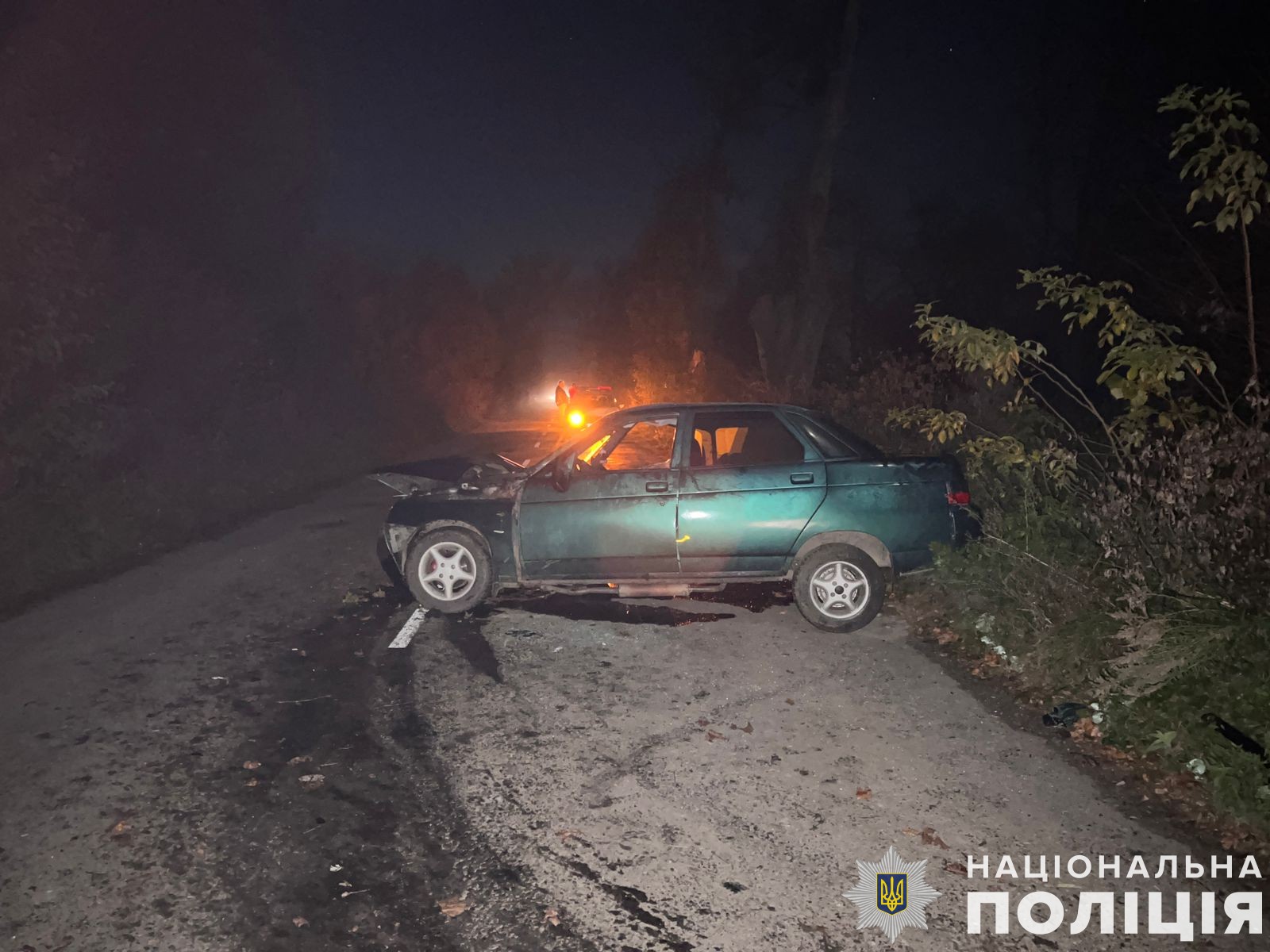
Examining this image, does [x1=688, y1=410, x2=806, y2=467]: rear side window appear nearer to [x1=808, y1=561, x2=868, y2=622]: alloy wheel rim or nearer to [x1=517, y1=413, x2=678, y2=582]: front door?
[x1=517, y1=413, x2=678, y2=582]: front door

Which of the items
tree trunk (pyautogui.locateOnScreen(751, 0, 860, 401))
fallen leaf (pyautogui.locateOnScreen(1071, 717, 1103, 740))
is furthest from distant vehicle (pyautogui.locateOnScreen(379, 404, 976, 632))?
tree trunk (pyautogui.locateOnScreen(751, 0, 860, 401))

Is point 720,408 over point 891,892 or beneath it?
over

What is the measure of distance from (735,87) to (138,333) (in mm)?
13439

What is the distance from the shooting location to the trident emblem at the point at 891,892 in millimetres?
3359

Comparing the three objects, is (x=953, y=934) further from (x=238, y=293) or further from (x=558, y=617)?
(x=238, y=293)

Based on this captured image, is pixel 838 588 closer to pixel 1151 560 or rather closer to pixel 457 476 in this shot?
pixel 1151 560

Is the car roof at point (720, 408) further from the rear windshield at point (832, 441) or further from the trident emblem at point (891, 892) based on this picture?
the trident emblem at point (891, 892)

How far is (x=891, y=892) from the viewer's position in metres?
3.44

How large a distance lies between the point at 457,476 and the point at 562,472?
1.20 meters

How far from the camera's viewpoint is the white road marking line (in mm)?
6703

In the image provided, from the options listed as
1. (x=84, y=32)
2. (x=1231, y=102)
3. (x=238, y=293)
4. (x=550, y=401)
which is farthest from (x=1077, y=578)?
(x=550, y=401)

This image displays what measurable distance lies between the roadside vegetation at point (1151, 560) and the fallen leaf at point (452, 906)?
341cm

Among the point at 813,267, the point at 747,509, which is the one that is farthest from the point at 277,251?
the point at 747,509

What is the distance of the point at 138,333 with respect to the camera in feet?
47.5
